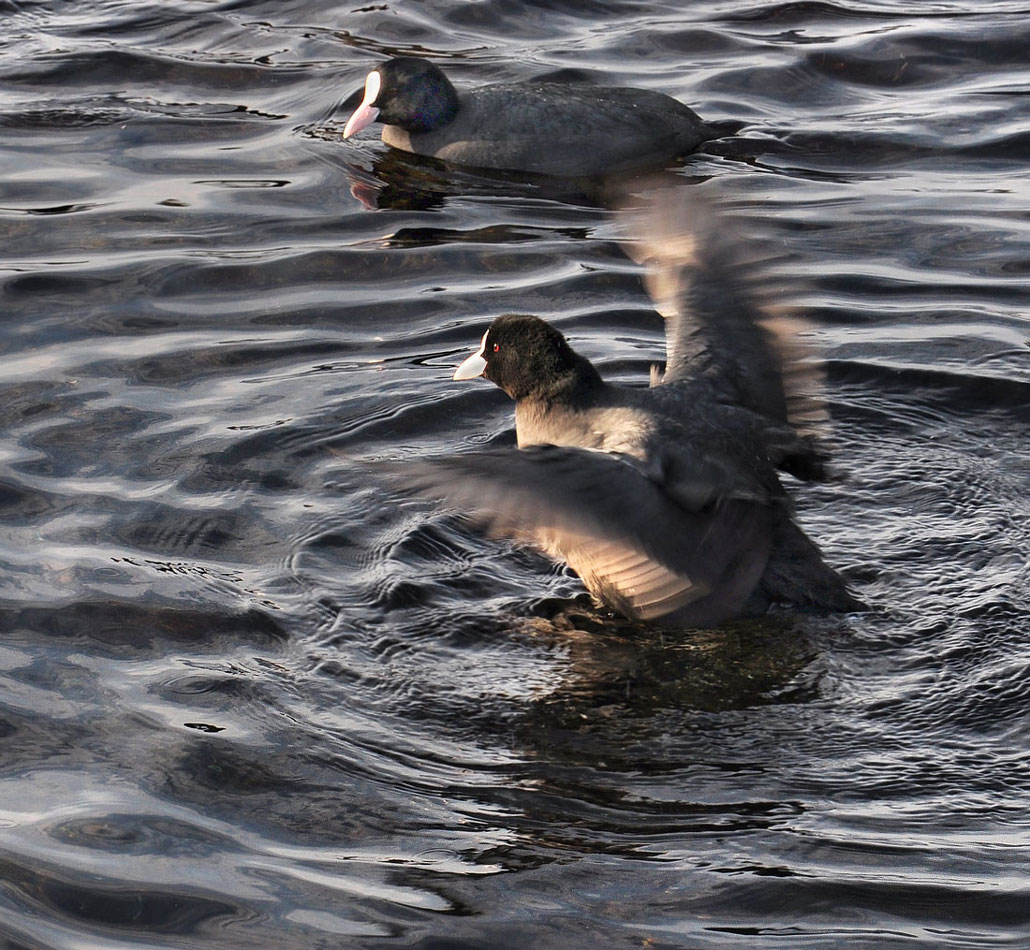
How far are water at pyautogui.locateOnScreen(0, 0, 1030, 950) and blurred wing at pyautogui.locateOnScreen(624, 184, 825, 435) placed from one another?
21.9 inches

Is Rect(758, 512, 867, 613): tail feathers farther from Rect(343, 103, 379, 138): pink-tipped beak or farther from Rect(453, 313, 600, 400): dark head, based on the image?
Rect(343, 103, 379, 138): pink-tipped beak

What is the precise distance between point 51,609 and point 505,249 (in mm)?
3527

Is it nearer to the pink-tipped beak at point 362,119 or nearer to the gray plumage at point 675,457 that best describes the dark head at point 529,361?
the gray plumage at point 675,457

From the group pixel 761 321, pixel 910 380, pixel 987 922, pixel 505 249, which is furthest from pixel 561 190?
pixel 987 922

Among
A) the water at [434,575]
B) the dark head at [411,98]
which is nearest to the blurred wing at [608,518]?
the water at [434,575]

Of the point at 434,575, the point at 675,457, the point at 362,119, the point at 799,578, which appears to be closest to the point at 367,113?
the point at 362,119

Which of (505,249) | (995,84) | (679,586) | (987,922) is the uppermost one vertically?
(995,84)

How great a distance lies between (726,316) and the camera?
5484mm

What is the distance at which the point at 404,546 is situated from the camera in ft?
17.9

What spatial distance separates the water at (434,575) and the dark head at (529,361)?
537 mm

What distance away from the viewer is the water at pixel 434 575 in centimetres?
383

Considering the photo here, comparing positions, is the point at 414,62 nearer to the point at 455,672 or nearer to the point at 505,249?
the point at 505,249

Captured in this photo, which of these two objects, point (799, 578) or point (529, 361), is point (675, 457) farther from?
point (529, 361)

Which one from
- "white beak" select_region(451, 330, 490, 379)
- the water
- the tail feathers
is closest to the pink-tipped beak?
the water
